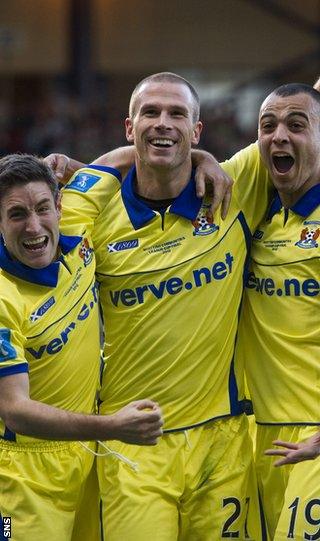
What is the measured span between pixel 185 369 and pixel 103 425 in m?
1.04

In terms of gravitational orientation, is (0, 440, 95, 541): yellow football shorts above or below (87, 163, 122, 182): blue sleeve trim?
below

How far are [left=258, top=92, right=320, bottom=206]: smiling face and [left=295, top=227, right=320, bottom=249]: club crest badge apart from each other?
22 centimetres

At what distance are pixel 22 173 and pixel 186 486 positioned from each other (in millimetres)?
1705

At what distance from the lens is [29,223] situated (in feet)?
18.3

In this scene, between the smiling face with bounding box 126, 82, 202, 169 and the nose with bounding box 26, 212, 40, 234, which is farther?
the smiling face with bounding box 126, 82, 202, 169

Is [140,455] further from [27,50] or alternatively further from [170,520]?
[27,50]

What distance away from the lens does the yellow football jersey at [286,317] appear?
230 inches

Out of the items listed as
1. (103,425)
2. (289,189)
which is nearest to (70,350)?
(103,425)

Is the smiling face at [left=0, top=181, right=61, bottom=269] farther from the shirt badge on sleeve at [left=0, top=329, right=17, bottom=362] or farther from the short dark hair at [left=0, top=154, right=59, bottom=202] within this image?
the shirt badge on sleeve at [left=0, top=329, right=17, bottom=362]

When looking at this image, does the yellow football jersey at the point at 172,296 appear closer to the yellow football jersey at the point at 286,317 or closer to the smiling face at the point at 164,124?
the yellow football jersey at the point at 286,317

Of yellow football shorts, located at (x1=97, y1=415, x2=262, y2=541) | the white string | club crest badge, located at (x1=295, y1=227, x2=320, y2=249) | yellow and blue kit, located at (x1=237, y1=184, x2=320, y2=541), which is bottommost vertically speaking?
yellow football shorts, located at (x1=97, y1=415, x2=262, y2=541)

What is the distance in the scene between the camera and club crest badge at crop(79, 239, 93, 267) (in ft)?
19.3

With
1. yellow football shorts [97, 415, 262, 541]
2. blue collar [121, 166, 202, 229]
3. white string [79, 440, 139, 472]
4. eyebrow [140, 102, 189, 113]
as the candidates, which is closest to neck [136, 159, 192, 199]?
blue collar [121, 166, 202, 229]

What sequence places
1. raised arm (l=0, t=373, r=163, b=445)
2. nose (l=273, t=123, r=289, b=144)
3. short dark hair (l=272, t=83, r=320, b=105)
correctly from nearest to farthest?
raised arm (l=0, t=373, r=163, b=445) < nose (l=273, t=123, r=289, b=144) < short dark hair (l=272, t=83, r=320, b=105)
